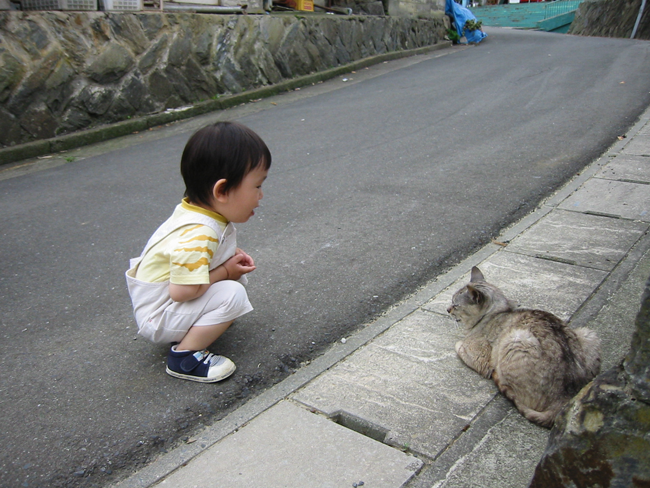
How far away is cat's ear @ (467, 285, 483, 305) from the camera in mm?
3135

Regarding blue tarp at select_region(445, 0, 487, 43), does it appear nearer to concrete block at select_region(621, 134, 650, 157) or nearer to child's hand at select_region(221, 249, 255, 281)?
concrete block at select_region(621, 134, 650, 157)

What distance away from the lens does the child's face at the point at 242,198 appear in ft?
9.63

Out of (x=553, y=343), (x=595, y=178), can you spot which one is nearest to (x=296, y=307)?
(x=553, y=343)

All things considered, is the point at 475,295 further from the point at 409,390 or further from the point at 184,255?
the point at 184,255

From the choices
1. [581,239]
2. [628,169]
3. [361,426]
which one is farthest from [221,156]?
[628,169]

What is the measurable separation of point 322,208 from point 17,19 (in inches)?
218

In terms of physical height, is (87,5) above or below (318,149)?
above

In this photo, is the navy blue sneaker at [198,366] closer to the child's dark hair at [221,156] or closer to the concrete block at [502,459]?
the child's dark hair at [221,156]

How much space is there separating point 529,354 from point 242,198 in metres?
1.61

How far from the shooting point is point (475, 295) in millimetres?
3139

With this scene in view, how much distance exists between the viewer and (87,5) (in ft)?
28.8

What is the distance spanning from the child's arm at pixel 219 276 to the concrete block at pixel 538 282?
1245mm

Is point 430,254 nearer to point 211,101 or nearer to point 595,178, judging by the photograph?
point 595,178

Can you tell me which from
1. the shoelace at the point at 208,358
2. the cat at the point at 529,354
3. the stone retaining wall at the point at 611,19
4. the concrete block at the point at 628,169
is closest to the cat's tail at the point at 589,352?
the cat at the point at 529,354
